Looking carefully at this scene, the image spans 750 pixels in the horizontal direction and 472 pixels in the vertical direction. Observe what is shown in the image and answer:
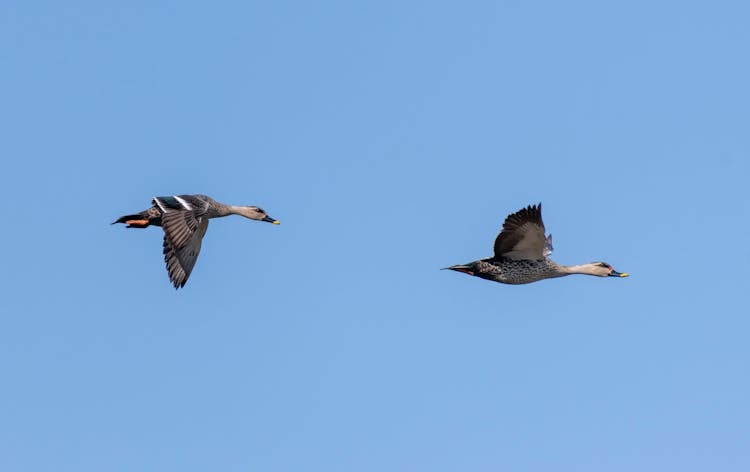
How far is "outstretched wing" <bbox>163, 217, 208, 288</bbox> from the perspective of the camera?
42938mm

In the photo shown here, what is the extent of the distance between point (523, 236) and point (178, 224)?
906 cm

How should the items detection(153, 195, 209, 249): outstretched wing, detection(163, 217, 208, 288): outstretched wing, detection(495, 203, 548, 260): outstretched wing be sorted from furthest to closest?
1. detection(163, 217, 208, 288): outstretched wing
2. detection(153, 195, 209, 249): outstretched wing
3. detection(495, 203, 548, 260): outstretched wing

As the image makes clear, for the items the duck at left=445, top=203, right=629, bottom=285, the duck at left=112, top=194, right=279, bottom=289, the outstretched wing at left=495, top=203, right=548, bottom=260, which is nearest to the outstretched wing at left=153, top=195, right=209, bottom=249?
the duck at left=112, top=194, right=279, bottom=289

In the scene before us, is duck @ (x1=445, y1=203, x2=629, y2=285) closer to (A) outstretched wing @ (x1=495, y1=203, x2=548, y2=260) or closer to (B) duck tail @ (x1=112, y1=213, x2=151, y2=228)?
(A) outstretched wing @ (x1=495, y1=203, x2=548, y2=260)

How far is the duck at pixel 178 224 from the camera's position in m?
42.3

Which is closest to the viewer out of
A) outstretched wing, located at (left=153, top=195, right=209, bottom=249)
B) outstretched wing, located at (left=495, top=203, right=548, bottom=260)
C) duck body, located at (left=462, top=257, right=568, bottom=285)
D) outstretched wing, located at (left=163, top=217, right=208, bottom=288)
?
outstretched wing, located at (left=495, top=203, right=548, bottom=260)

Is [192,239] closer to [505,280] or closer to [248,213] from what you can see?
[248,213]

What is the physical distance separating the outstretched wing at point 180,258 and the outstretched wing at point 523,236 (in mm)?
8210

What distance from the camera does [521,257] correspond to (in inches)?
1673

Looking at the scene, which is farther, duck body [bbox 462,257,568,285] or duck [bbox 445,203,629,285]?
duck body [bbox 462,257,568,285]

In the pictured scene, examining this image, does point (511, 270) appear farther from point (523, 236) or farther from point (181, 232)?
point (181, 232)

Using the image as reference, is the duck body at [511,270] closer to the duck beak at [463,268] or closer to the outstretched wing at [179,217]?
the duck beak at [463,268]

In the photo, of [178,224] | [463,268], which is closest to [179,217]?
[178,224]

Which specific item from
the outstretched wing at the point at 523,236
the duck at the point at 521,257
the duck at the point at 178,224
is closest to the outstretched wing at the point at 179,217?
the duck at the point at 178,224
